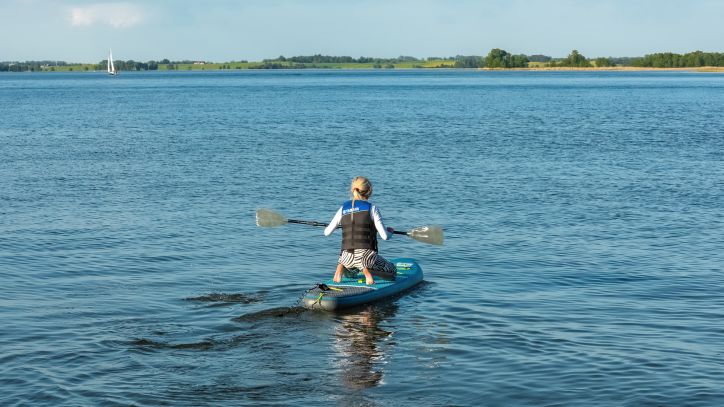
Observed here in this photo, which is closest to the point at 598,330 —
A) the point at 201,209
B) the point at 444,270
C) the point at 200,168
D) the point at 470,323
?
the point at 470,323

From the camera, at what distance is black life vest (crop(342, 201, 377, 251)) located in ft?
50.4

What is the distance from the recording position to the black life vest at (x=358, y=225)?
15359 millimetres

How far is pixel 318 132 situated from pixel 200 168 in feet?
63.0

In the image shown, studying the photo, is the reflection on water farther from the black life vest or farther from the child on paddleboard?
the black life vest

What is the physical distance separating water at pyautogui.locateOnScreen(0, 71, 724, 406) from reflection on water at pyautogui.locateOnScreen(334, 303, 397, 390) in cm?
5

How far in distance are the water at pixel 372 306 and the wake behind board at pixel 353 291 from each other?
0.64ft

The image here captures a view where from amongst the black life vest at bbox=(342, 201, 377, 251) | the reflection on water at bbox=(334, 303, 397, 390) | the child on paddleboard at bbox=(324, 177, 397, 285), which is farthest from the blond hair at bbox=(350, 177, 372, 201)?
the reflection on water at bbox=(334, 303, 397, 390)

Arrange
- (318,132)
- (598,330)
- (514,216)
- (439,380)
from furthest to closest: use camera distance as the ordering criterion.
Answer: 1. (318,132)
2. (514,216)
3. (598,330)
4. (439,380)

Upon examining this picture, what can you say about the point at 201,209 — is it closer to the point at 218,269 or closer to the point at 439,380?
the point at 218,269

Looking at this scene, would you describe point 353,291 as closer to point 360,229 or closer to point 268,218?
point 360,229

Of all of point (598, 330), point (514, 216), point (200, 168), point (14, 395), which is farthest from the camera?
point (200, 168)

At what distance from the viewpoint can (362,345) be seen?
44.0 feet

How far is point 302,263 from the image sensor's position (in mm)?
19141

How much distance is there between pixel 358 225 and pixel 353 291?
42.0 inches
